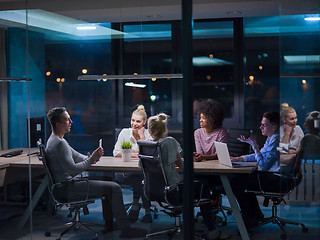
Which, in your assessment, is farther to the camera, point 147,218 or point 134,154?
point 134,154

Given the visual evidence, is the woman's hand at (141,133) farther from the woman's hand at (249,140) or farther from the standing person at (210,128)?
the woman's hand at (249,140)

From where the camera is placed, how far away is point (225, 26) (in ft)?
18.2

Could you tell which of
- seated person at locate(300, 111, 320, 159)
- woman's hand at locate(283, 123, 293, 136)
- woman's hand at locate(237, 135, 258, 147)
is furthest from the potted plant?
seated person at locate(300, 111, 320, 159)

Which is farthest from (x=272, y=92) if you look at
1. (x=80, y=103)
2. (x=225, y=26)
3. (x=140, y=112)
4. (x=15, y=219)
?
(x=15, y=219)

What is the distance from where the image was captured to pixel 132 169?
15.6 ft

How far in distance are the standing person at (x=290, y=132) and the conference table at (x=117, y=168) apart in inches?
32.7

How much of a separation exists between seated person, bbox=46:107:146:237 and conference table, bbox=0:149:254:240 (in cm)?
12

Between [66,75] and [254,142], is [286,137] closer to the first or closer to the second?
[254,142]

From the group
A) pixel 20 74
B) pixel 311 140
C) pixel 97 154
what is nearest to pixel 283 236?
pixel 311 140

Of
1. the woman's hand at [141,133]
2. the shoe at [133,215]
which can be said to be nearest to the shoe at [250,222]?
the shoe at [133,215]

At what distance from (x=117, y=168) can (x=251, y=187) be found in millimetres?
1412

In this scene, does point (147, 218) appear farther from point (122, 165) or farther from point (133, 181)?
point (122, 165)

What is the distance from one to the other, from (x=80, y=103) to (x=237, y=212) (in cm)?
193

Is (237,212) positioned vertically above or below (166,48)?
below
